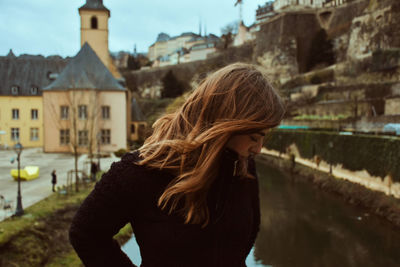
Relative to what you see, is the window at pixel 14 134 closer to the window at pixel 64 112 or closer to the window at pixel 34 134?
the window at pixel 34 134

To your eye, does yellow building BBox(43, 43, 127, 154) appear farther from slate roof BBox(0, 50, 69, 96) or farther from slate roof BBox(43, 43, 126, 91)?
slate roof BBox(0, 50, 69, 96)

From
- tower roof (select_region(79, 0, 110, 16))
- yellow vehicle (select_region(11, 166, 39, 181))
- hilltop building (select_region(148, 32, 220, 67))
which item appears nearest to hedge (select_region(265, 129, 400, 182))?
yellow vehicle (select_region(11, 166, 39, 181))

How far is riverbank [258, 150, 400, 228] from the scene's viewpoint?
39.9 feet

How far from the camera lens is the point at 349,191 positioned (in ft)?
50.1

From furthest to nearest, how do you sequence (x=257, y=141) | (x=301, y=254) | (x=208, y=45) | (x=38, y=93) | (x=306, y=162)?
(x=208, y=45), (x=38, y=93), (x=306, y=162), (x=301, y=254), (x=257, y=141)

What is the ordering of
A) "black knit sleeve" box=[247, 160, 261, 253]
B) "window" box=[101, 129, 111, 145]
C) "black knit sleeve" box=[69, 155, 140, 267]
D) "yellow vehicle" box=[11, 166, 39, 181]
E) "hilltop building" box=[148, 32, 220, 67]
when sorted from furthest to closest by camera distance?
1. "hilltop building" box=[148, 32, 220, 67]
2. "window" box=[101, 129, 111, 145]
3. "yellow vehicle" box=[11, 166, 39, 181]
4. "black knit sleeve" box=[247, 160, 261, 253]
5. "black knit sleeve" box=[69, 155, 140, 267]

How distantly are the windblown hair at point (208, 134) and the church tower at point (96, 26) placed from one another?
107ft

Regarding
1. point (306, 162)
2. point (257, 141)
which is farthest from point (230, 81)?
point (306, 162)

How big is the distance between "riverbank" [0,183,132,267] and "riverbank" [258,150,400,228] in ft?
28.6

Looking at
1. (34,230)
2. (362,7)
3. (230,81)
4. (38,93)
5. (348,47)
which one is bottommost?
(34,230)

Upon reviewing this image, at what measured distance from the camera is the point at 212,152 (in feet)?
4.06

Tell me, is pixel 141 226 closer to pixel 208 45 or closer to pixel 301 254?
pixel 301 254

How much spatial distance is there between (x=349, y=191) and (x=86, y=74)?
20743 millimetres

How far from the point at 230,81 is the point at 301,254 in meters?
10.0
